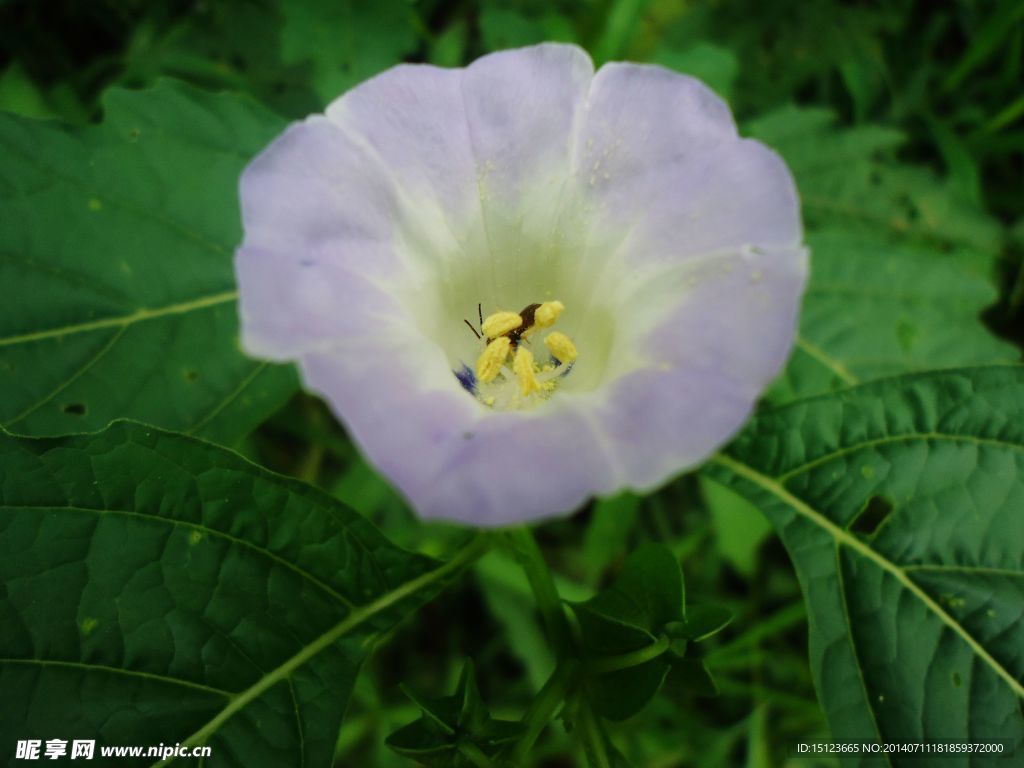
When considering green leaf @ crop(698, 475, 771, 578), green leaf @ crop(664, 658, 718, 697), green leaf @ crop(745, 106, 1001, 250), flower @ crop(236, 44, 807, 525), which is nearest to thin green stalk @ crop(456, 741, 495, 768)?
green leaf @ crop(664, 658, 718, 697)

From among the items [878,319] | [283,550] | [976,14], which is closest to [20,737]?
[283,550]

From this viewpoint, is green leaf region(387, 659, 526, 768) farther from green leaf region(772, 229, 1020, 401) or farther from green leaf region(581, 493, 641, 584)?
green leaf region(772, 229, 1020, 401)

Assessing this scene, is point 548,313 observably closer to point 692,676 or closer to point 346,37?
point 692,676

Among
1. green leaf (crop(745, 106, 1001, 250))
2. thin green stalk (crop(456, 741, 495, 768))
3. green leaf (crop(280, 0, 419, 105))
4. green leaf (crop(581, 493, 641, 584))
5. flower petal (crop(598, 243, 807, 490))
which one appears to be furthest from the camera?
green leaf (crop(745, 106, 1001, 250))

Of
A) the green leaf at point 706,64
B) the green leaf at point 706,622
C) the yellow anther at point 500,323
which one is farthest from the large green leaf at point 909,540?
the green leaf at point 706,64

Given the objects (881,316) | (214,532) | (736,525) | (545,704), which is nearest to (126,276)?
(214,532)

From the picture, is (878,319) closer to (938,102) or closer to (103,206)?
(938,102)

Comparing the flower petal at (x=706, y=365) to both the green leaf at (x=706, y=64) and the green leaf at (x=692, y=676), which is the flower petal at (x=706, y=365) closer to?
the green leaf at (x=692, y=676)
